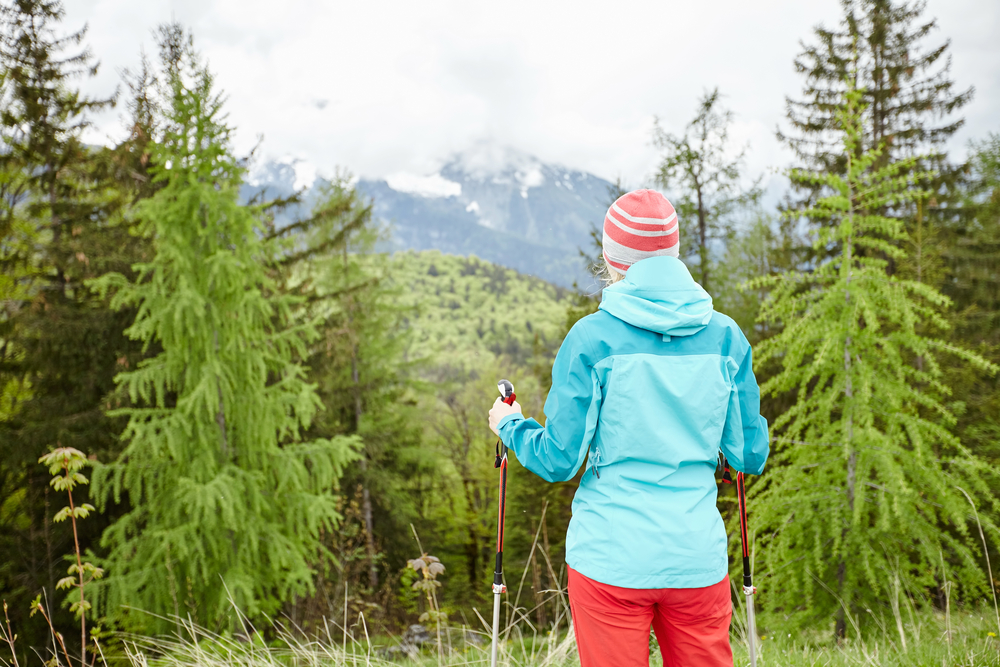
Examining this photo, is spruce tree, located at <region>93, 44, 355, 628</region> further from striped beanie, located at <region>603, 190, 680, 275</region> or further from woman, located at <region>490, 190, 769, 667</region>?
striped beanie, located at <region>603, 190, 680, 275</region>

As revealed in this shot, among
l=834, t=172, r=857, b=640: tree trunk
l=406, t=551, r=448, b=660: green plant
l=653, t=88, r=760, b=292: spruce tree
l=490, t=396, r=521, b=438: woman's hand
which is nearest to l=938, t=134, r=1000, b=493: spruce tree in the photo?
l=653, t=88, r=760, b=292: spruce tree

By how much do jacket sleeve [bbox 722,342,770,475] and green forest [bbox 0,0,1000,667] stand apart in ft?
3.34

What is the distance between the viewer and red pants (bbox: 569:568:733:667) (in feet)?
4.27

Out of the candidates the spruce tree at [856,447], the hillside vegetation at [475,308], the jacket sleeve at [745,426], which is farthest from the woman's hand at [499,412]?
the hillside vegetation at [475,308]

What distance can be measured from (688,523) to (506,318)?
90.1m

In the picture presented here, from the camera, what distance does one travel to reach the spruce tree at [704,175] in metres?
10.9

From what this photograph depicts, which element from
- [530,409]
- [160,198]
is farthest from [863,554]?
[530,409]

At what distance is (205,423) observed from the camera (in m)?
6.47

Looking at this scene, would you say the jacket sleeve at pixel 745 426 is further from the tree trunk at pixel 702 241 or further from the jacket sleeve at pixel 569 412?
the tree trunk at pixel 702 241

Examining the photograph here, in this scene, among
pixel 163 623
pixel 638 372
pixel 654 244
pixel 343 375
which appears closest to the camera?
pixel 638 372

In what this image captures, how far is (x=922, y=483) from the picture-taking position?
440 centimetres

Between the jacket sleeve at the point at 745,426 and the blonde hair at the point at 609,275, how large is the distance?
370 mm

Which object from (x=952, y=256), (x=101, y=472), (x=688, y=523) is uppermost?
(x=952, y=256)

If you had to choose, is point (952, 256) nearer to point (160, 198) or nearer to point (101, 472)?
point (160, 198)
